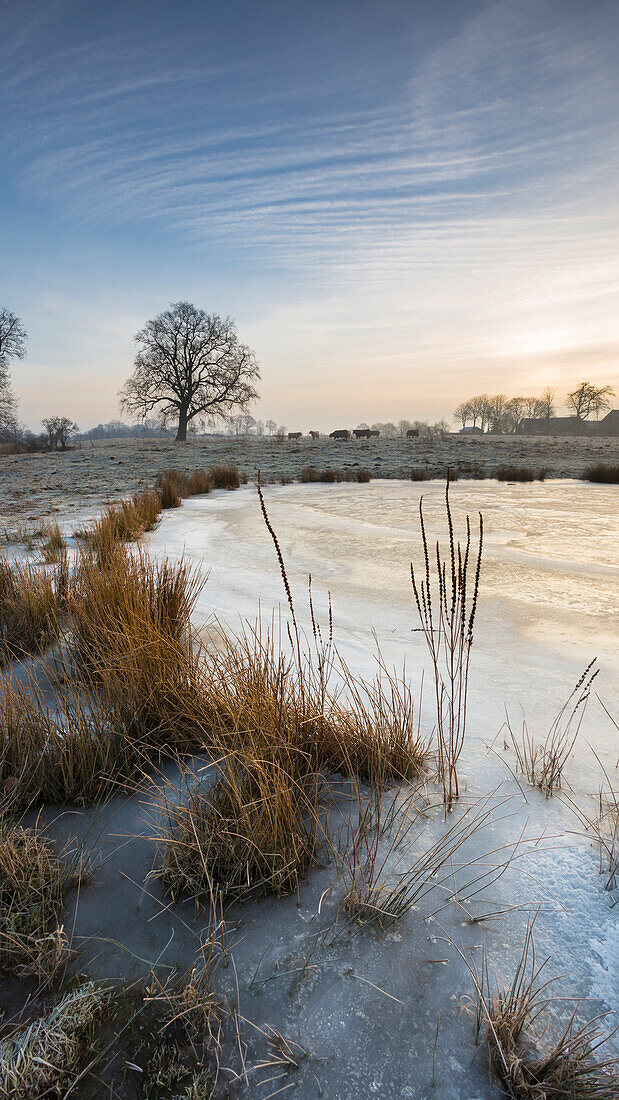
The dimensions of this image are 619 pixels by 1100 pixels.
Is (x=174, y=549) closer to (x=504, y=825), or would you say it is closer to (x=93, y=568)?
(x=93, y=568)

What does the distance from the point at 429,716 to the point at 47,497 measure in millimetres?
9666

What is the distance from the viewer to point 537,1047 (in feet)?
3.31

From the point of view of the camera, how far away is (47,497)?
391 inches

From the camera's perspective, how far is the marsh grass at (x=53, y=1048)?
963 mm

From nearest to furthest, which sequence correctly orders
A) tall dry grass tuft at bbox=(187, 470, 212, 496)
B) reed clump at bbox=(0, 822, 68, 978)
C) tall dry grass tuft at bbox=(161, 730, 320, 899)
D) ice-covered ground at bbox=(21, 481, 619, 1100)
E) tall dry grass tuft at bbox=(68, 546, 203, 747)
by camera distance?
ice-covered ground at bbox=(21, 481, 619, 1100), reed clump at bbox=(0, 822, 68, 978), tall dry grass tuft at bbox=(161, 730, 320, 899), tall dry grass tuft at bbox=(68, 546, 203, 747), tall dry grass tuft at bbox=(187, 470, 212, 496)

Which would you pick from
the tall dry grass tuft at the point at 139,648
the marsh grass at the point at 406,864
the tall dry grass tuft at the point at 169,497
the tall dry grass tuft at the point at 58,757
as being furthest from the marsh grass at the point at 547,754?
the tall dry grass tuft at the point at 169,497

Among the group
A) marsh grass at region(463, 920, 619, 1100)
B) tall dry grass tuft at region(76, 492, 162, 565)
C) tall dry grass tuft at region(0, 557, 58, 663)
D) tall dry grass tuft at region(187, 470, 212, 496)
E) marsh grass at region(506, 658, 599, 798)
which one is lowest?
marsh grass at region(463, 920, 619, 1100)

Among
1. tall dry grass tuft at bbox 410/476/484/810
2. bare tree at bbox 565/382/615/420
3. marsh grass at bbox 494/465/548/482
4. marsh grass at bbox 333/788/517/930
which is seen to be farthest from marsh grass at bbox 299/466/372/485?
bare tree at bbox 565/382/615/420

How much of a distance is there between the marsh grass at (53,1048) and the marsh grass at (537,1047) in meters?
0.81

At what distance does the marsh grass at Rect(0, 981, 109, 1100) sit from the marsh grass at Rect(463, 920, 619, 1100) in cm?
81

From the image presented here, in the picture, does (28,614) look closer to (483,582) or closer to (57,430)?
(483,582)

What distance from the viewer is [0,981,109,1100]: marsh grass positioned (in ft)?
3.16

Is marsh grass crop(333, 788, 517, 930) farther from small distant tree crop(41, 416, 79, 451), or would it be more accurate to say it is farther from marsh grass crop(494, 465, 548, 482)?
small distant tree crop(41, 416, 79, 451)

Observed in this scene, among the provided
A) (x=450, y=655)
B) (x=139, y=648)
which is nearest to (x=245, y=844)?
(x=139, y=648)
